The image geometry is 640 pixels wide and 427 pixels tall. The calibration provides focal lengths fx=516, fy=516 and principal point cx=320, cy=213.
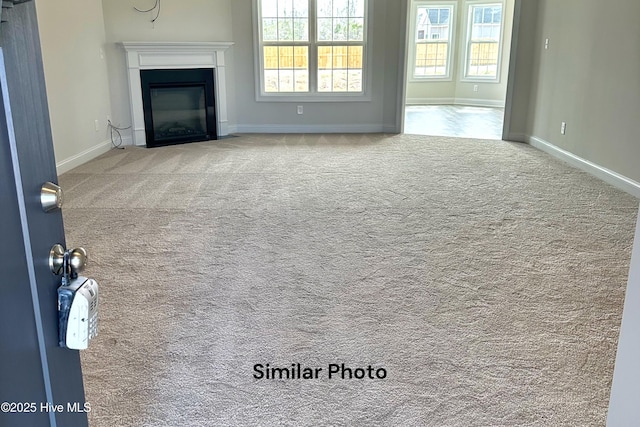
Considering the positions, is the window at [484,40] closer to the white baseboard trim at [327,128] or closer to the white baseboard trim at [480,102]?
the white baseboard trim at [480,102]

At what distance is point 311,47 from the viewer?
777cm

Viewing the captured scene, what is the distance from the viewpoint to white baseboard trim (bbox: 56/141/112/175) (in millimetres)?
5270

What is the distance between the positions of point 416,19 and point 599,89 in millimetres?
8071

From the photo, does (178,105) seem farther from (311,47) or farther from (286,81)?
(311,47)

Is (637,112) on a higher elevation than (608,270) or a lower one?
higher

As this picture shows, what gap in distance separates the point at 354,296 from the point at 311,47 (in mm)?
5951

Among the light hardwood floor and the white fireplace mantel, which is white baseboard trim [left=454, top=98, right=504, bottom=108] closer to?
the light hardwood floor

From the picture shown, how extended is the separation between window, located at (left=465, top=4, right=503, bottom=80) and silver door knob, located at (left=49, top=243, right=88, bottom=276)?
12321 mm

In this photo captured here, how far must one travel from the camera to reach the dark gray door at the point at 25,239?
0.78 metres

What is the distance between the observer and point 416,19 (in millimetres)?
12367

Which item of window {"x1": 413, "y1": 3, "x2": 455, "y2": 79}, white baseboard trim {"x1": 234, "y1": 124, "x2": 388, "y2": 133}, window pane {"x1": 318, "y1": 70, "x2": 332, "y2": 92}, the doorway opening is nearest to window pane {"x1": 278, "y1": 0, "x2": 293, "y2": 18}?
window pane {"x1": 318, "y1": 70, "x2": 332, "y2": 92}

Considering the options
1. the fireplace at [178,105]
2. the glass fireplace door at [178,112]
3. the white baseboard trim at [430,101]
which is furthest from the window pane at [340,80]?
the white baseboard trim at [430,101]

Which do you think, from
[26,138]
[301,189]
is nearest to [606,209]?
[301,189]

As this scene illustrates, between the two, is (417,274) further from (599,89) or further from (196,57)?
(196,57)
